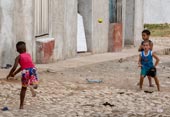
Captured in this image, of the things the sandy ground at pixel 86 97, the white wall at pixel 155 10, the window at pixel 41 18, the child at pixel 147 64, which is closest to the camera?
the sandy ground at pixel 86 97

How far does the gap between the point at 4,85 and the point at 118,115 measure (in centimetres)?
304

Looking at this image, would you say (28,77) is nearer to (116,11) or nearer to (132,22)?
(116,11)

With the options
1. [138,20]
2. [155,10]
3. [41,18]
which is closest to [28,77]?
[41,18]

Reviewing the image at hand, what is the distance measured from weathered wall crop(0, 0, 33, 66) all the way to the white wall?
84.0 ft

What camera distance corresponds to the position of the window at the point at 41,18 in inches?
558

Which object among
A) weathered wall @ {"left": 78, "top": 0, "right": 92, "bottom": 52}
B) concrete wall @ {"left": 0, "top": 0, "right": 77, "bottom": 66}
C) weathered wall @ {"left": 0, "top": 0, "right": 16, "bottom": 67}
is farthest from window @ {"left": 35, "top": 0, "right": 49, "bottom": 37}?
weathered wall @ {"left": 78, "top": 0, "right": 92, "bottom": 52}

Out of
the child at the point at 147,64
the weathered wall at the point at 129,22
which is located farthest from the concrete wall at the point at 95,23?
the child at the point at 147,64

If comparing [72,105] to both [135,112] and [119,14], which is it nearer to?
[135,112]

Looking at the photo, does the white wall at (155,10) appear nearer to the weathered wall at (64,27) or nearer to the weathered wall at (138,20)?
the weathered wall at (138,20)

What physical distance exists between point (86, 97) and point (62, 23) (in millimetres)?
6583

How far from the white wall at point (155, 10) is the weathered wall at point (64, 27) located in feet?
73.0

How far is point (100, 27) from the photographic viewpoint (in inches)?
733

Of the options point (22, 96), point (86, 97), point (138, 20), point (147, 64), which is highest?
point (138, 20)

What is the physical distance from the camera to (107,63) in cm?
1532
